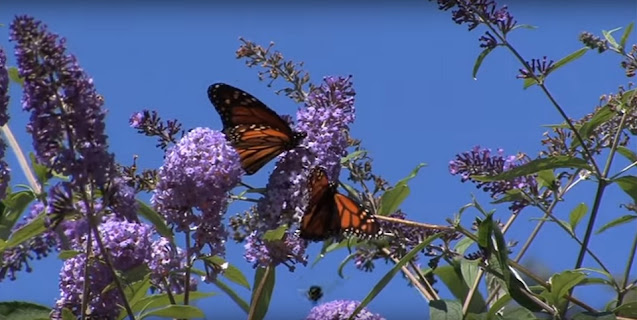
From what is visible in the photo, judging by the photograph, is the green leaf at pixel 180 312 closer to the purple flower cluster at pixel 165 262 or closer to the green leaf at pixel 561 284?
the purple flower cluster at pixel 165 262

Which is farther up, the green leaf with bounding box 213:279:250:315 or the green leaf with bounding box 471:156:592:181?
the green leaf with bounding box 471:156:592:181

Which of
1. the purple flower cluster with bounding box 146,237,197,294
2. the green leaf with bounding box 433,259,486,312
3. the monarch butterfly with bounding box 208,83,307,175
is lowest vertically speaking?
the green leaf with bounding box 433,259,486,312

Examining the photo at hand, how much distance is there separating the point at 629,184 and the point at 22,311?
46.6 inches

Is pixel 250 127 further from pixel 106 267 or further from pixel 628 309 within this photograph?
pixel 628 309

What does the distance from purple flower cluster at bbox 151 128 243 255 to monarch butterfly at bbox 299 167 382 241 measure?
145 mm

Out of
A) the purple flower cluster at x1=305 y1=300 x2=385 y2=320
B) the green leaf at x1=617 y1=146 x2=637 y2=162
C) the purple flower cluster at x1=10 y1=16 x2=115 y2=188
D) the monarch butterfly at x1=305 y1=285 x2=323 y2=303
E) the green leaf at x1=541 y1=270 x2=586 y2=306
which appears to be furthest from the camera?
the monarch butterfly at x1=305 y1=285 x2=323 y2=303

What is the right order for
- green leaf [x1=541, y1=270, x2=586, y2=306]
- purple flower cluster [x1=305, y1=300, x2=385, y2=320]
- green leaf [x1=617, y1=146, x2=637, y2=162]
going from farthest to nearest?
green leaf [x1=617, y1=146, x2=637, y2=162] → purple flower cluster [x1=305, y1=300, x2=385, y2=320] → green leaf [x1=541, y1=270, x2=586, y2=306]

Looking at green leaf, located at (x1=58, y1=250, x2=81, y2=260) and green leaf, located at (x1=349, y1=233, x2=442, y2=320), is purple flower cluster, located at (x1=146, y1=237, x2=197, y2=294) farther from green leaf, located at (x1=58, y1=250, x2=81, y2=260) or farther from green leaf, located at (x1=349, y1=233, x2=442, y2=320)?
green leaf, located at (x1=349, y1=233, x2=442, y2=320)

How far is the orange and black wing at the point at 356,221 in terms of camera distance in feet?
6.02

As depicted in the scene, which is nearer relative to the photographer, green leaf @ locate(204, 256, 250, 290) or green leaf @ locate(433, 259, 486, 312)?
green leaf @ locate(204, 256, 250, 290)

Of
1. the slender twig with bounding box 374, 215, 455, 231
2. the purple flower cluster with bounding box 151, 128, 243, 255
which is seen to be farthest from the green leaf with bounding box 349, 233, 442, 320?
the purple flower cluster with bounding box 151, 128, 243, 255

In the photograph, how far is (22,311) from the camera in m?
1.83

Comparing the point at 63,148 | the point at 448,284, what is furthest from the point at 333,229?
the point at 63,148

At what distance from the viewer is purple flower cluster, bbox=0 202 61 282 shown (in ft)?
5.74
